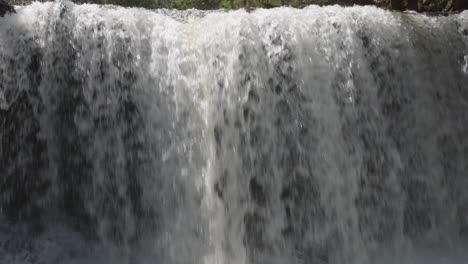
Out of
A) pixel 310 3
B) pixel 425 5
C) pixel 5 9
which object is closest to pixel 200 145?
pixel 5 9

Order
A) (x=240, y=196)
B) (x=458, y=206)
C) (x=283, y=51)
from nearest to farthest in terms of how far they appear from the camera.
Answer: (x=240, y=196), (x=283, y=51), (x=458, y=206)

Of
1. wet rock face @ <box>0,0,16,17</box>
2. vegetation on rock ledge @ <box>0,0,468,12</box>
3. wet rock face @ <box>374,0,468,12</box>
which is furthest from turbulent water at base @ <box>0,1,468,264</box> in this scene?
vegetation on rock ledge @ <box>0,0,468,12</box>

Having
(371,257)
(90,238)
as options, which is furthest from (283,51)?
(90,238)

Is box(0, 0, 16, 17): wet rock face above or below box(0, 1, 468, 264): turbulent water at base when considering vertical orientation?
above

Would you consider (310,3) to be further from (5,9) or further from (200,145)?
(5,9)

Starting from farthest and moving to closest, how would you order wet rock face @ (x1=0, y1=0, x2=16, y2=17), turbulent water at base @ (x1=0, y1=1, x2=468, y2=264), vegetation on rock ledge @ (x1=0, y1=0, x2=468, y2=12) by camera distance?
vegetation on rock ledge @ (x1=0, y1=0, x2=468, y2=12) → wet rock face @ (x1=0, y1=0, x2=16, y2=17) → turbulent water at base @ (x1=0, y1=1, x2=468, y2=264)

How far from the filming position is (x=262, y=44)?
558 cm

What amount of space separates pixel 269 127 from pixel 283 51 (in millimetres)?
840

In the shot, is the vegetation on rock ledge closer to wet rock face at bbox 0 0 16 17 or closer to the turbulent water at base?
the turbulent water at base

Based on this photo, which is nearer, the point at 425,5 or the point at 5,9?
the point at 5,9

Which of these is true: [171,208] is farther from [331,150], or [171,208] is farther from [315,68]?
[315,68]

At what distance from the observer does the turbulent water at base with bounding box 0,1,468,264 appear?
5.25 meters

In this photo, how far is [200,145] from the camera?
536cm

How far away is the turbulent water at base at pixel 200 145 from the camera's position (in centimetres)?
525
